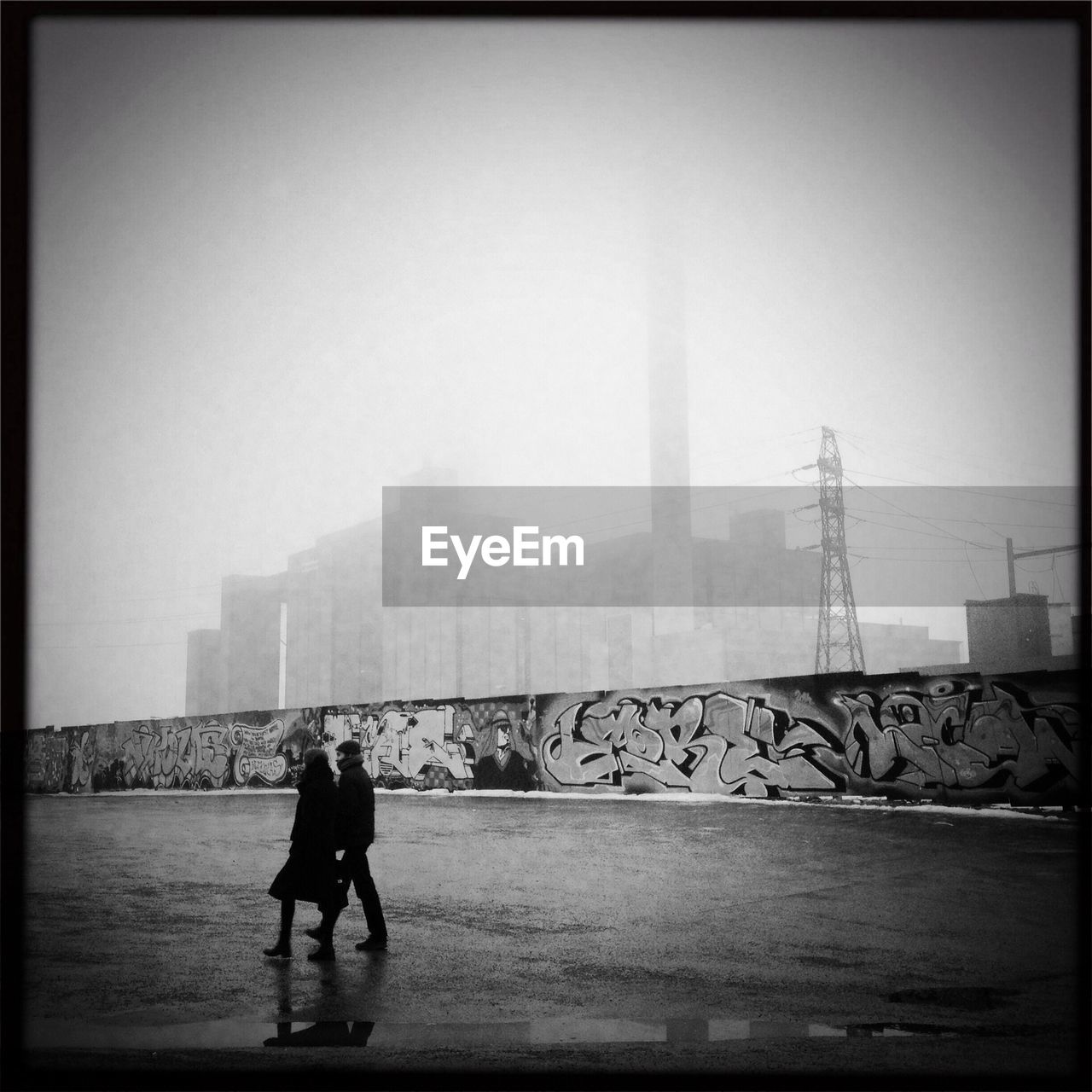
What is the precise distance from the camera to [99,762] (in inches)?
932

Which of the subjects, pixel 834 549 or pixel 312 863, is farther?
pixel 834 549

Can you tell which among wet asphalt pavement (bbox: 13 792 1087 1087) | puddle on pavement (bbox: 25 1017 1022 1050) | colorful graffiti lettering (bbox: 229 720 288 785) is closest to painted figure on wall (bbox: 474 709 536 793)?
colorful graffiti lettering (bbox: 229 720 288 785)

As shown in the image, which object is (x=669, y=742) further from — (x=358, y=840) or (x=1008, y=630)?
(x=1008, y=630)

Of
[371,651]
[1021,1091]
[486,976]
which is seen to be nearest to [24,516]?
[486,976]

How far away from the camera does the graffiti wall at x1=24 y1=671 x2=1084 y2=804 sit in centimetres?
1216

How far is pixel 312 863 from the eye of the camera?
5.95m

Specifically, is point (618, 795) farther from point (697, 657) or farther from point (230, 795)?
point (697, 657)

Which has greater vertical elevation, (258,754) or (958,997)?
(958,997)

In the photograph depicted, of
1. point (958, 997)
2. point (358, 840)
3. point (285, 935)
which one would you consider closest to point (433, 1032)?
point (285, 935)

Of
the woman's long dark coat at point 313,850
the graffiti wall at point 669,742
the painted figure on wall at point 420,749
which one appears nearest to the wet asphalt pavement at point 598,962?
the woman's long dark coat at point 313,850

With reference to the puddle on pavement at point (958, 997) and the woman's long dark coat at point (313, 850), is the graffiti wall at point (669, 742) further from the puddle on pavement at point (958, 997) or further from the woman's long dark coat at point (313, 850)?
the puddle on pavement at point (958, 997)

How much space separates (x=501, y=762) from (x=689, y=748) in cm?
421

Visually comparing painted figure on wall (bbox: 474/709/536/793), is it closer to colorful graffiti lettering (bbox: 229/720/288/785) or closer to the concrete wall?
colorful graffiti lettering (bbox: 229/720/288/785)

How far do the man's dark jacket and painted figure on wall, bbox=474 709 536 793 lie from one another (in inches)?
467
